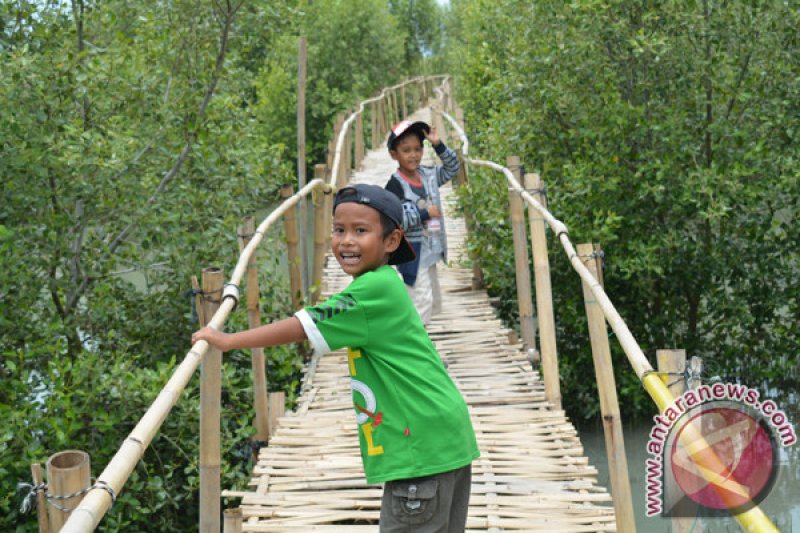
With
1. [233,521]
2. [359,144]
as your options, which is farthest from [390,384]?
[359,144]

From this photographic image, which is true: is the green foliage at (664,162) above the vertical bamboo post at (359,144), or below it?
below

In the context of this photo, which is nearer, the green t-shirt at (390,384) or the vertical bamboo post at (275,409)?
the green t-shirt at (390,384)

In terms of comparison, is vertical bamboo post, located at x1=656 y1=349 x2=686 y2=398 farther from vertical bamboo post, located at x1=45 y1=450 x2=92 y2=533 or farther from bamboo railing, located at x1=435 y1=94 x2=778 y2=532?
vertical bamboo post, located at x1=45 y1=450 x2=92 y2=533

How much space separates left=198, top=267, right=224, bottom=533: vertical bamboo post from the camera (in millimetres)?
2988

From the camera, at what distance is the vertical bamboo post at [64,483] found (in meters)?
1.62

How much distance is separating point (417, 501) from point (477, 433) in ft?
7.09

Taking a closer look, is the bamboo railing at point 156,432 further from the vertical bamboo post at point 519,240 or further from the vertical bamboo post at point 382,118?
the vertical bamboo post at point 382,118

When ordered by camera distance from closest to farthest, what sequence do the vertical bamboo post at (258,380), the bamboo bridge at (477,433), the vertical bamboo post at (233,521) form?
the bamboo bridge at (477,433) < the vertical bamboo post at (233,521) < the vertical bamboo post at (258,380)

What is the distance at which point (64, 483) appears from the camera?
1625 mm

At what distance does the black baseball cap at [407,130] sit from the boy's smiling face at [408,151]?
21mm

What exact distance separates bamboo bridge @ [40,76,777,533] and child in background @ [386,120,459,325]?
0.44m

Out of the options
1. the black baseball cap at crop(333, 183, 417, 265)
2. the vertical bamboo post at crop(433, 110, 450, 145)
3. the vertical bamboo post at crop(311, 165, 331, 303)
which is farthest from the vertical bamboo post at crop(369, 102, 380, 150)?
the black baseball cap at crop(333, 183, 417, 265)

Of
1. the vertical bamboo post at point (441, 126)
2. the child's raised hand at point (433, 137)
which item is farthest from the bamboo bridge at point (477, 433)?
the vertical bamboo post at point (441, 126)

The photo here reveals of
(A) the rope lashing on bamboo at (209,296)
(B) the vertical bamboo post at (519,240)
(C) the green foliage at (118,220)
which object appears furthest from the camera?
(C) the green foliage at (118,220)
